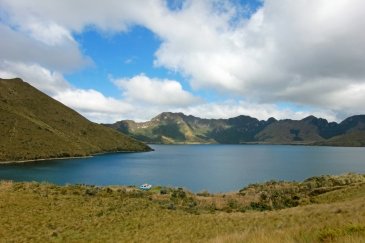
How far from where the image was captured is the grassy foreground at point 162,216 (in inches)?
878

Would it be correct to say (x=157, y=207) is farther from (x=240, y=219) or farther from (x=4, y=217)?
(x=4, y=217)

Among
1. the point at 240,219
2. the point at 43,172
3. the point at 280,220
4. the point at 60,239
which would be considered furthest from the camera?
the point at 43,172

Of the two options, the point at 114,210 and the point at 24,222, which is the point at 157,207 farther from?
the point at 24,222

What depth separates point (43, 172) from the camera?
14700cm

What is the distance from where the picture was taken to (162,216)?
3281 centimetres

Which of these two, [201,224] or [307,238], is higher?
[307,238]

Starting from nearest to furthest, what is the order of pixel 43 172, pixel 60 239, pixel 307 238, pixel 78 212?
pixel 307 238 < pixel 60 239 < pixel 78 212 < pixel 43 172

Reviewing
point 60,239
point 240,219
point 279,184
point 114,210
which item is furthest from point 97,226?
point 279,184

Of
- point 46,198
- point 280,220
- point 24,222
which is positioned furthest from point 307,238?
point 46,198

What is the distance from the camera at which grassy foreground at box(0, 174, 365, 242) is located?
22.3 meters

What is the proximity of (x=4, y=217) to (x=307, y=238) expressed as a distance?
2559 centimetres

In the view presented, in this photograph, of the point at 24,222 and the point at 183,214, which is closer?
the point at 24,222

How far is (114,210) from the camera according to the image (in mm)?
34438

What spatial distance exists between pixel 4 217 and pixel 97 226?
25.2ft
